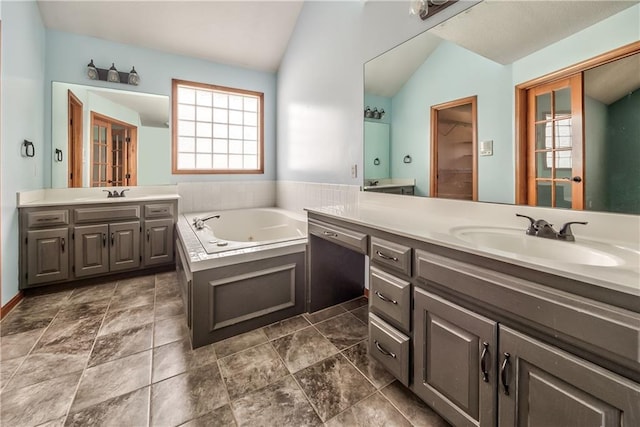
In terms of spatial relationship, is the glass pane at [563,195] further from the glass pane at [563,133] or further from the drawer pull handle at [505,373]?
the drawer pull handle at [505,373]

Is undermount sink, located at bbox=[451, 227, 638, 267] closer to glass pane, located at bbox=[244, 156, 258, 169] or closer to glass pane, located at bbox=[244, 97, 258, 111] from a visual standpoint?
glass pane, located at bbox=[244, 156, 258, 169]

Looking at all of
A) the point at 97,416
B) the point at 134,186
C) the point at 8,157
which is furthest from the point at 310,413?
the point at 134,186

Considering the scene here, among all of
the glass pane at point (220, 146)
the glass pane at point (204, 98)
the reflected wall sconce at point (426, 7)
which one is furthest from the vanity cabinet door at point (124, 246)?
the reflected wall sconce at point (426, 7)

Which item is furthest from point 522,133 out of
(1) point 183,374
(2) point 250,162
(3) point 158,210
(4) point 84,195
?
(4) point 84,195

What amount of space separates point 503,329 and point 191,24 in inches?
152

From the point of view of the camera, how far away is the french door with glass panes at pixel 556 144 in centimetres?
113

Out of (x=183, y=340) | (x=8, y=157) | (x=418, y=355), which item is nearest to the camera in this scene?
(x=418, y=355)

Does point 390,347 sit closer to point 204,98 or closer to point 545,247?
point 545,247

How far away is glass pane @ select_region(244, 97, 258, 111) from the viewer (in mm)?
3859

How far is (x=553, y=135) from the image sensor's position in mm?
1188

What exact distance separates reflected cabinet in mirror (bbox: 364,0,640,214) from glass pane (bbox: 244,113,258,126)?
253cm

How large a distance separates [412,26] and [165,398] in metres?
2.61

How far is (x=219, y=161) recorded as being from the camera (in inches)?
147

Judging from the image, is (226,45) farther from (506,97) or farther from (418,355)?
(418,355)
